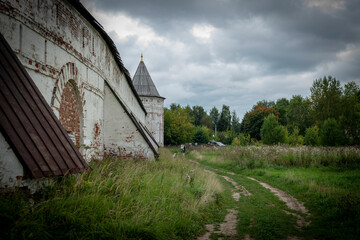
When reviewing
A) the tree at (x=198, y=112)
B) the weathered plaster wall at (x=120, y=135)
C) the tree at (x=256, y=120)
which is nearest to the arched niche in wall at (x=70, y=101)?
the weathered plaster wall at (x=120, y=135)

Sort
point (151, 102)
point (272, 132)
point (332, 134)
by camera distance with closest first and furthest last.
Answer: point (332, 134) < point (272, 132) < point (151, 102)

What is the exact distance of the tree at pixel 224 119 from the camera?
86062mm

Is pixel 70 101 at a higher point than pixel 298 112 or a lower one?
lower

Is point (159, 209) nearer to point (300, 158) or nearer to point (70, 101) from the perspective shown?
point (70, 101)

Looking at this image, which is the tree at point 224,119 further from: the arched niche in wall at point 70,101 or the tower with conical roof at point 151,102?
the arched niche in wall at point 70,101

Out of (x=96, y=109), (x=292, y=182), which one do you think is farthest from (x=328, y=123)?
(x=96, y=109)

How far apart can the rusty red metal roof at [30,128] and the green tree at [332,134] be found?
22.3m

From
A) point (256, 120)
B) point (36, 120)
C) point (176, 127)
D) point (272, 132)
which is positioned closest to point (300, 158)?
point (272, 132)

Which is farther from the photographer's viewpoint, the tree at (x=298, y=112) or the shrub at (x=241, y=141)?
the tree at (x=298, y=112)

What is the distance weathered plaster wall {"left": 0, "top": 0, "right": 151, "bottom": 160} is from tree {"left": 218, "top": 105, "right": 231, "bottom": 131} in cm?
7816

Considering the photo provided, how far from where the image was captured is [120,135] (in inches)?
402

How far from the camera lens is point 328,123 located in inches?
832

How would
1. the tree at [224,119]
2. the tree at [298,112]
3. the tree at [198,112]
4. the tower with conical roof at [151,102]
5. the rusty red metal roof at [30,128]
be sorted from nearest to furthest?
1. the rusty red metal roof at [30,128]
2. the tower with conical roof at [151,102]
3. the tree at [298,112]
4. the tree at [224,119]
5. the tree at [198,112]

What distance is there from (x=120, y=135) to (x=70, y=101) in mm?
3423
